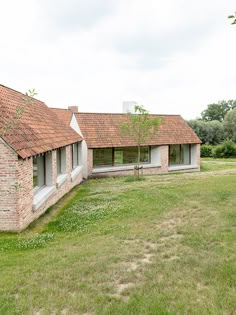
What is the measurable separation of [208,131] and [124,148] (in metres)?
32.8

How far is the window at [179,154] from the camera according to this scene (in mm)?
27188

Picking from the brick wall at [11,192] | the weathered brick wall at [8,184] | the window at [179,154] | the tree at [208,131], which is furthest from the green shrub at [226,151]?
the weathered brick wall at [8,184]

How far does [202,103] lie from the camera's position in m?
93.4

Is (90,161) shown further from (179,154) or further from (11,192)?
(11,192)

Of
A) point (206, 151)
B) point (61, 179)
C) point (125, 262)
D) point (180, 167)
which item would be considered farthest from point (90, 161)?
point (206, 151)

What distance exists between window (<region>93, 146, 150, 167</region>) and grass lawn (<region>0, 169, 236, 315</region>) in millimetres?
12419

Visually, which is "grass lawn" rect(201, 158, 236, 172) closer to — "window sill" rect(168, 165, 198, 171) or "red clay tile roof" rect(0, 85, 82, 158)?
"window sill" rect(168, 165, 198, 171)

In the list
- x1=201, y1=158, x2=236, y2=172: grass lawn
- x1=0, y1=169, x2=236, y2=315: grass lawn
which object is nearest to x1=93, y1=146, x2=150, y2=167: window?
x1=201, y1=158, x2=236, y2=172: grass lawn

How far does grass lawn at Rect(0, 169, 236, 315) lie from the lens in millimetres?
4648

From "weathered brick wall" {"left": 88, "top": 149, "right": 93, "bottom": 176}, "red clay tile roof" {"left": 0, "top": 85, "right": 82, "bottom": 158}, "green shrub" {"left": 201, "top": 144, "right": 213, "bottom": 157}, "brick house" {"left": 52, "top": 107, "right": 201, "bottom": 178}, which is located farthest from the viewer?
"green shrub" {"left": 201, "top": 144, "right": 213, "bottom": 157}

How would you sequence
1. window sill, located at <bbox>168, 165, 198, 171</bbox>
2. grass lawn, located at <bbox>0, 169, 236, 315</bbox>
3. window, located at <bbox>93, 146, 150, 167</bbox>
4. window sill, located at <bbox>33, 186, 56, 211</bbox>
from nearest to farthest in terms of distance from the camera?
grass lawn, located at <bbox>0, 169, 236, 315</bbox> → window sill, located at <bbox>33, 186, 56, 211</bbox> → window, located at <bbox>93, 146, 150, 167</bbox> → window sill, located at <bbox>168, 165, 198, 171</bbox>

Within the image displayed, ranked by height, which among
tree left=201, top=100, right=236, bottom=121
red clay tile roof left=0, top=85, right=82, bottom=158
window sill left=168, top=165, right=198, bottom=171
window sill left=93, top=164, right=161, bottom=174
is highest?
tree left=201, top=100, right=236, bottom=121

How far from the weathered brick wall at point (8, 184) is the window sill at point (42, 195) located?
1.36m

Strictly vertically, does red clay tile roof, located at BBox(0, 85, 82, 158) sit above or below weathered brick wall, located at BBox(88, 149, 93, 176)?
above
